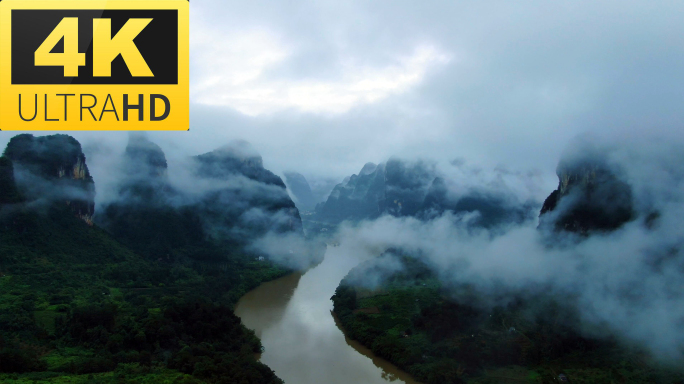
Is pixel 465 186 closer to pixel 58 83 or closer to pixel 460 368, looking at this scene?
pixel 460 368

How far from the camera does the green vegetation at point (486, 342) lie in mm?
18547

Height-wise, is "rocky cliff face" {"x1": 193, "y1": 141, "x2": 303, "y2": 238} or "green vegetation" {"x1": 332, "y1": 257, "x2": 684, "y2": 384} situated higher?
"rocky cliff face" {"x1": 193, "y1": 141, "x2": 303, "y2": 238}

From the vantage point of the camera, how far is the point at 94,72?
13.2 meters

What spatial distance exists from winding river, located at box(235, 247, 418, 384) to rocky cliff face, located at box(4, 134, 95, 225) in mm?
15867

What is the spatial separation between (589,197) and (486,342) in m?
15.3

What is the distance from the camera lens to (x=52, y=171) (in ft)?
110

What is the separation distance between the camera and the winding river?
20.7 meters

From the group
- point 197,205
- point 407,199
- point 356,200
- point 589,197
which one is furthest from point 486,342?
point 356,200

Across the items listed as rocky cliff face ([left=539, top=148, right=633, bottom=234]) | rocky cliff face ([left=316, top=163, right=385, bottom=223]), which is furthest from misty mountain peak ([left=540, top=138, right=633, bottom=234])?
rocky cliff face ([left=316, top=163, right=385, bottom=223])

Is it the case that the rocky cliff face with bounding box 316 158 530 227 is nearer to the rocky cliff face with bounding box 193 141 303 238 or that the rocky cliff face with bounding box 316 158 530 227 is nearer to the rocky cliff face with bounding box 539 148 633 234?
the rocky cliff face with bounding box 193 141 303 238

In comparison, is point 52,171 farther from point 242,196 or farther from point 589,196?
point 589,196

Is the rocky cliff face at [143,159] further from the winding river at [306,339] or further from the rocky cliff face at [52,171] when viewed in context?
the winding river at [306,339]

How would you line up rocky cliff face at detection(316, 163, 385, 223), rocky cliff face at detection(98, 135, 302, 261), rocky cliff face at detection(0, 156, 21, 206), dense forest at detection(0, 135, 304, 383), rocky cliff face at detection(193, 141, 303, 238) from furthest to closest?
rocky cliff face at detection(316, 163, 385, 223)
rocky cliff face at detection(193, 141, 303, 238)
rocky cliff face at detection(98, 135, 302, 261)
rocky cliff face at detection(0, 156, 21, 206)
dense forest at detection(0, 135, 304, 383)

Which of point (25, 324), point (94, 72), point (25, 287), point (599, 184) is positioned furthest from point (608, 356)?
point (25, 287)
